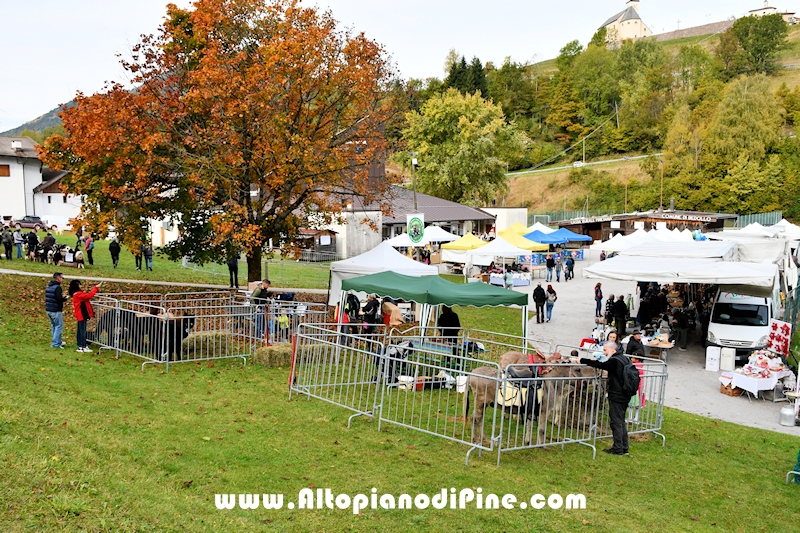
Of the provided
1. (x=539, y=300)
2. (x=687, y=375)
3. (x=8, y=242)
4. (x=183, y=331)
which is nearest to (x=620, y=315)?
(x=687, y=375)

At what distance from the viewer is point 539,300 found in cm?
2339

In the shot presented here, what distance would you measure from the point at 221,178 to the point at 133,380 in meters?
9.25

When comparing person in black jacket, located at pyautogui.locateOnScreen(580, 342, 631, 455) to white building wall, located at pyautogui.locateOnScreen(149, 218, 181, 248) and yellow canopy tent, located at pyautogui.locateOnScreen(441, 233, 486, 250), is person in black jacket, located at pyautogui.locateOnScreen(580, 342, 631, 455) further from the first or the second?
white building wall, located at pyautogui.locateOnScreen(149, 218, 181, 248)

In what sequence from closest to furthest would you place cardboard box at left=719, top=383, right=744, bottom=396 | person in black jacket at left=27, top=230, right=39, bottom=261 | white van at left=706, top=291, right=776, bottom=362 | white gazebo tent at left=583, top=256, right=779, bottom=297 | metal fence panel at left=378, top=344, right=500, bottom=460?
metal fence panel at left=378, top=344, right=500, bottom=460, cardboard box at left=719, top=383, right=744, bottom=396, white gazebo tent at left=583, top=256, right=779, bottom=297, white van at left=706, top=291, right=776, bottom=362, person in black jacket at left=27, top=230, right=39, bottom=261

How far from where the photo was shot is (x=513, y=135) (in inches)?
2753

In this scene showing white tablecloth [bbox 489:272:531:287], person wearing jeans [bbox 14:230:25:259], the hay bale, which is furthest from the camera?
white tablecloth [bbox 489:272:531:287]

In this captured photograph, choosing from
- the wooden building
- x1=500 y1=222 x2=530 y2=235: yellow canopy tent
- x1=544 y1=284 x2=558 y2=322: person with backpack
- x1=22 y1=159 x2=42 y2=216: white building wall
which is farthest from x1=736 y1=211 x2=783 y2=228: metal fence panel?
x1=22 y1=159 x2=42 y2=216: white building wall

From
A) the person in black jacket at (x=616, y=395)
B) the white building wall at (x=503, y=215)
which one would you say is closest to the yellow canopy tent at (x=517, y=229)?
the white building wall at (x=503, y=215)

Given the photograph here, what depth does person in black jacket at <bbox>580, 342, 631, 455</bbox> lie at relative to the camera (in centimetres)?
914

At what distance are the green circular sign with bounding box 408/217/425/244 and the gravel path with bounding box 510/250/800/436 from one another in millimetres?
5357

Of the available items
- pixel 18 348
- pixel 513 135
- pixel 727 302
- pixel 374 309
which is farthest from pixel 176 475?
pixel 513 135

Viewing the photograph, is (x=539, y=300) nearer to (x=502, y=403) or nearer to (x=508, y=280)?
(x=508, y=280)

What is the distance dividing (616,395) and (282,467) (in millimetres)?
4773

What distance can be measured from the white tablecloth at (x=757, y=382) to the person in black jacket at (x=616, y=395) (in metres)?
6.57
